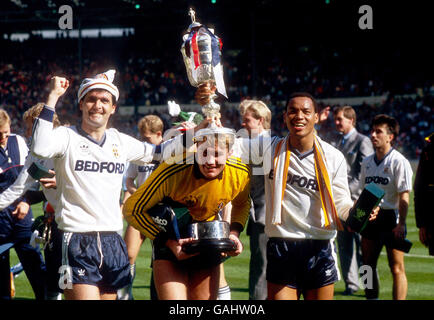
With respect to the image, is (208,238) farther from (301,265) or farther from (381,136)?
(381,136)

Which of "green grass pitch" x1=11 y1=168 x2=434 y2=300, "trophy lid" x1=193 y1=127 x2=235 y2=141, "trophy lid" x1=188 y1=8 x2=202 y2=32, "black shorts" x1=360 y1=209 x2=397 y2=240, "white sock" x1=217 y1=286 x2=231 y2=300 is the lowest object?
"green grass pitch" x1=11 y1=168 x2=434 y2=300

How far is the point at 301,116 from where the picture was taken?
468 cm

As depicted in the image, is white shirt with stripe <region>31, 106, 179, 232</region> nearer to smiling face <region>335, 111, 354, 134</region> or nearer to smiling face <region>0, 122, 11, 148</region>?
smiling face <region>0, 122, 11, 148</region>

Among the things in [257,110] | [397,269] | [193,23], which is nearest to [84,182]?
[193,23]

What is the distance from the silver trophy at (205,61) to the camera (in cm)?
409

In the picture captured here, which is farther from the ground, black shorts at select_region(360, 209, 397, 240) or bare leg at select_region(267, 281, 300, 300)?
black shorts at select_region(360, 209, 397, 240)

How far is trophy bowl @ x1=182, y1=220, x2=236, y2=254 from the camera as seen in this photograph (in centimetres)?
411

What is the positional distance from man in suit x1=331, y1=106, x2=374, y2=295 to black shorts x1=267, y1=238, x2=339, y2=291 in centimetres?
346

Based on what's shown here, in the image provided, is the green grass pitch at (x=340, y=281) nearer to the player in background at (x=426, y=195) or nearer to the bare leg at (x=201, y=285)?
the player in background at (x=426, y=195)

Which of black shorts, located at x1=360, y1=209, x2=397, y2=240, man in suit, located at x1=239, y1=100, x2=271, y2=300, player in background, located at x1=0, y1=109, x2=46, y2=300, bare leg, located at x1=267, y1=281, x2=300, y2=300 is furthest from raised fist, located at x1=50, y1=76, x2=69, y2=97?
man in suit, located at x1=239, y1=100, x2=271, y2=300

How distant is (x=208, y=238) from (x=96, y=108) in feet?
4.12

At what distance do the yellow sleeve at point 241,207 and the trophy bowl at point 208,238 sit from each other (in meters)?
0.38

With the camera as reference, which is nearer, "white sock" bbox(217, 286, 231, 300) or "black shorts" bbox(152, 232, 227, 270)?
"black shorts" bbox(152, 232, 227, 270)

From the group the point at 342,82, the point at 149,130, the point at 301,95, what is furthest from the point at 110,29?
the point at 301,95
